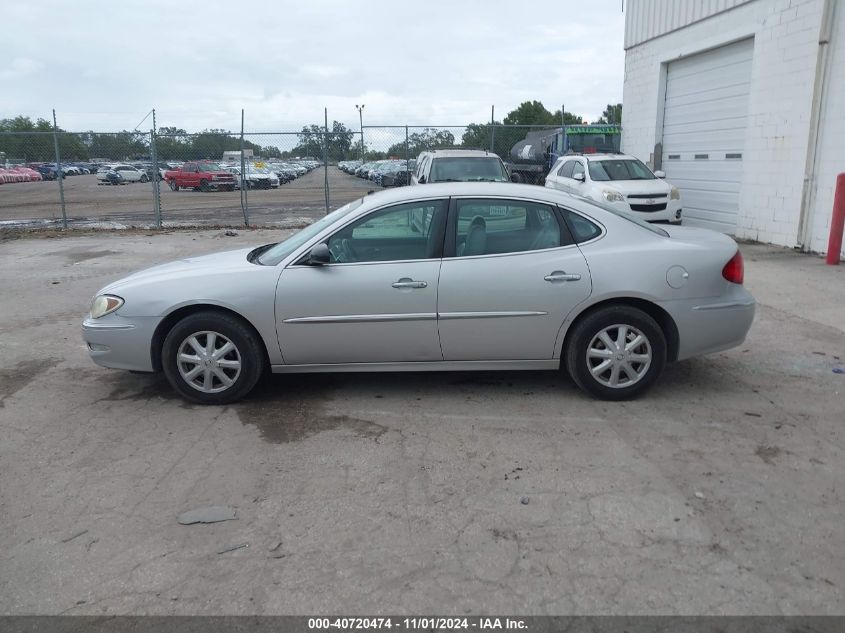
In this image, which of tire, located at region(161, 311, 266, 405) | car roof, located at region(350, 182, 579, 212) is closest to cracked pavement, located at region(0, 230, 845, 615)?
tire, located at region(161, 311, 266, 405)

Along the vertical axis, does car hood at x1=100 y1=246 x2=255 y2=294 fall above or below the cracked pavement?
above

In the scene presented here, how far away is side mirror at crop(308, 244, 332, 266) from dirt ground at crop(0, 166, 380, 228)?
12.8 meters

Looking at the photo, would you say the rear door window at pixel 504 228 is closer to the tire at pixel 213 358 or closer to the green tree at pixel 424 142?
the tire at pixel 213 358

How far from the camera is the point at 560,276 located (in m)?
4.73

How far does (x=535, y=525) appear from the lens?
334 centimetres

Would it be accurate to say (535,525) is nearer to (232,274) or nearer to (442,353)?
(442,353)

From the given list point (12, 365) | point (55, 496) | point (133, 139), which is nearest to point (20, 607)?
point (55, 496)

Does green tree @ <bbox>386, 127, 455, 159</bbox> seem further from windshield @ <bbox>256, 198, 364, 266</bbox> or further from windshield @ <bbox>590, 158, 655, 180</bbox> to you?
windshield @ <bbox>256, 198, 364, 266</bbox>

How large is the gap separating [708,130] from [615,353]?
11574 mm

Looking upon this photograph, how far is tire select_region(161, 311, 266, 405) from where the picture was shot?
4812mm

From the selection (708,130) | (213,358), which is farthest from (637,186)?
(213,358)

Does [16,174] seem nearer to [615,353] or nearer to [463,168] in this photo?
[463,168]

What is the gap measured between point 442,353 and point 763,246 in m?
9.51

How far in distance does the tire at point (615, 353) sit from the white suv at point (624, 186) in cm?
783
